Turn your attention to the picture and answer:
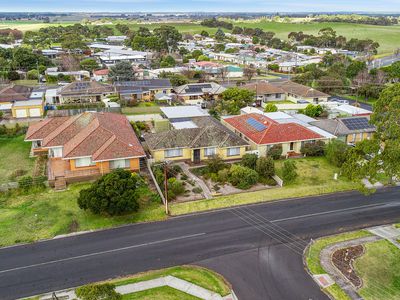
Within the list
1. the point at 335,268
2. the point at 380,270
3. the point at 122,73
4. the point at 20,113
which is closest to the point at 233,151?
the point at 335,268

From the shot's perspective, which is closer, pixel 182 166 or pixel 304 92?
pixel 182 166

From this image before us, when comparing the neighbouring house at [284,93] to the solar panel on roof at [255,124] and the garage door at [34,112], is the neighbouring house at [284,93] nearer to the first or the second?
the solar panel on roof at [255,124]

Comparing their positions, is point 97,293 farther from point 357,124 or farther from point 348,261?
point 357,124

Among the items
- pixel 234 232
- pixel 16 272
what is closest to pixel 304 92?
pixel 234 232

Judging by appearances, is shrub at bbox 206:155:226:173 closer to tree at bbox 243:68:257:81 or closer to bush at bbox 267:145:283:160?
bush at bbox 267:145:283:160

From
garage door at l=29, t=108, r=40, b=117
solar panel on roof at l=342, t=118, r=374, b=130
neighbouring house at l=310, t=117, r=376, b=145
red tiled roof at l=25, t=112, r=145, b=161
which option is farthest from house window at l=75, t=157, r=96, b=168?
solar panel on roof at l=342, t=118, r=374, b=130

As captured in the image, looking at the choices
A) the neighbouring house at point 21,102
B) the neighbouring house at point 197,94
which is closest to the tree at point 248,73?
the neighbouring house at point 197,94

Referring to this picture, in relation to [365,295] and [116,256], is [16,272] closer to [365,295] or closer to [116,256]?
[116,256]
